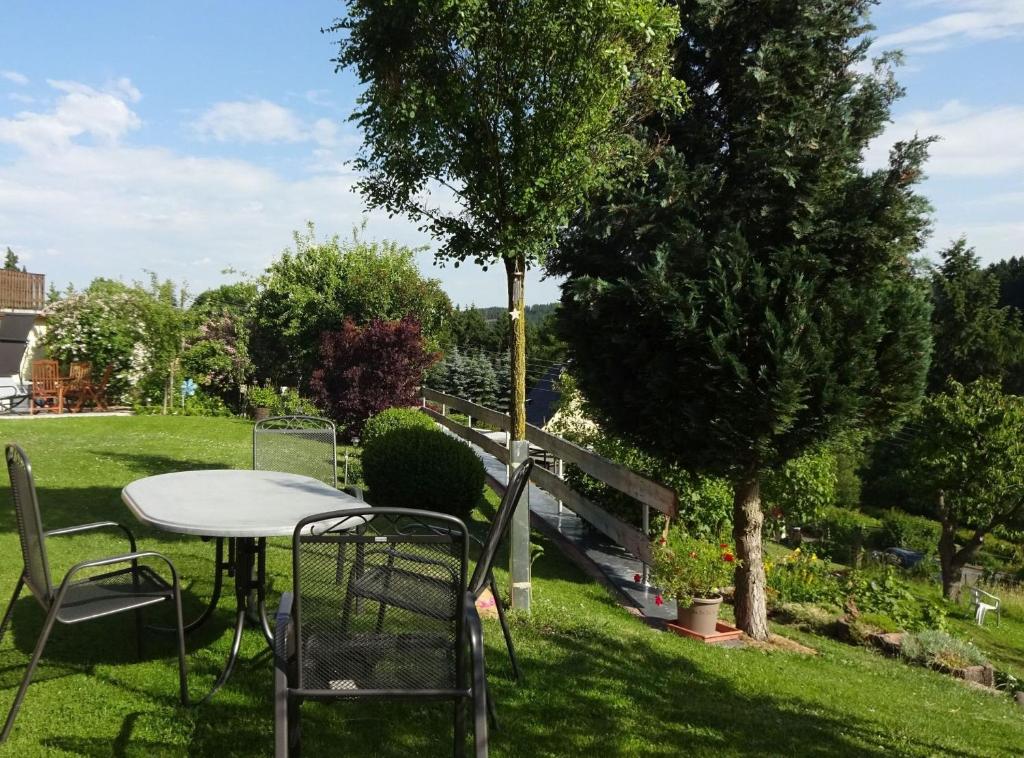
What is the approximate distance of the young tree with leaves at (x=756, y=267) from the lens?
588 centimetres

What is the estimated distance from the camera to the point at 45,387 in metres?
17.7

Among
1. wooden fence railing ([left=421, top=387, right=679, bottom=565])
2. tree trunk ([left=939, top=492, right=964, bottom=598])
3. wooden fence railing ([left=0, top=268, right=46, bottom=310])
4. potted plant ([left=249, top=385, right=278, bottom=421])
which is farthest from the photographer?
wooden fence railing ([left=0, top=268, right=46, bottom=310])

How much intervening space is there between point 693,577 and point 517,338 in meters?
2.24

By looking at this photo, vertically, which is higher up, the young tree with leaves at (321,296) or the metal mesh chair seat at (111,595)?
the young tree with leaves at (321,296)

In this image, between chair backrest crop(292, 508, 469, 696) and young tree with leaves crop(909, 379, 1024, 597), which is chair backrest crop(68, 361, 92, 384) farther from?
young tree with leaves crop(909, 379, 1024, 597)

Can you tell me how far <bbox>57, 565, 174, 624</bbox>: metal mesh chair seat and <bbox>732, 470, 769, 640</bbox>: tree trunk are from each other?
15.1 feet

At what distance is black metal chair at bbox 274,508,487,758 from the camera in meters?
2.41

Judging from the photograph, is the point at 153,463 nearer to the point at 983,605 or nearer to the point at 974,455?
the point at 983,605

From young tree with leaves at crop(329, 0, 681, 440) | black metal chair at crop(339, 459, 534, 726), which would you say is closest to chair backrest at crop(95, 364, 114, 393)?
young tree with leaves at crop(329, 0, 681, 440)

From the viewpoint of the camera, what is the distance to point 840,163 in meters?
6.39

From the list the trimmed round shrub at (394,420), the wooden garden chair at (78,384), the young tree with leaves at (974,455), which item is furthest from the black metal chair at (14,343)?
the young tree with leaves at (974,455)

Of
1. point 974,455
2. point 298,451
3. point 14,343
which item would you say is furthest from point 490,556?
point 14,343

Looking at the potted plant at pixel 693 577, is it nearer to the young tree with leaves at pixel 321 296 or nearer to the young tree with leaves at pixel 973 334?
the young tree with leaves at pixel 321 296

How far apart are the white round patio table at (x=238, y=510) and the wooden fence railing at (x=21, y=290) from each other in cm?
3317
